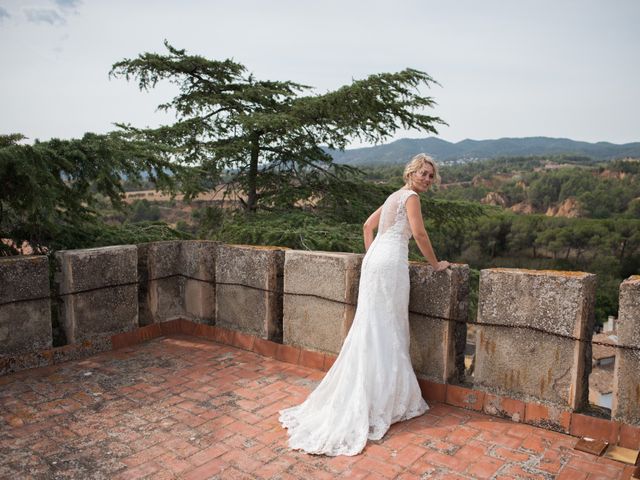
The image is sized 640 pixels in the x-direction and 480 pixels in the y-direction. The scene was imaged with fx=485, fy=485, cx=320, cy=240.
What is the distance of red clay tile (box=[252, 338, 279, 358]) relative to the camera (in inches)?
195

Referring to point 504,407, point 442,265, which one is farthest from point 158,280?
point 504,407

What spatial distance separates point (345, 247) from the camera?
9.20 metres

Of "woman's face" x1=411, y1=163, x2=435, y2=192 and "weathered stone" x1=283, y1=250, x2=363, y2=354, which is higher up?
"woman's face" x1=411, y1=163, x2=435, y2=192

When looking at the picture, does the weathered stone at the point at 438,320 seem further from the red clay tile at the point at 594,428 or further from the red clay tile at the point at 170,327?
the red clay tile at the point at 170,327

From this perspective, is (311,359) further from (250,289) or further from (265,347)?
(250,289)

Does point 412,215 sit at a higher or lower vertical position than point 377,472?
higher

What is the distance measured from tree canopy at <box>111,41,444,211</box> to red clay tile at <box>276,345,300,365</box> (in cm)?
730

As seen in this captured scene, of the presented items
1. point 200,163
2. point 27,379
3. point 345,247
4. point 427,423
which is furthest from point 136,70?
point 427,423

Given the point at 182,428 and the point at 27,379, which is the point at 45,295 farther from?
the point at 182,428

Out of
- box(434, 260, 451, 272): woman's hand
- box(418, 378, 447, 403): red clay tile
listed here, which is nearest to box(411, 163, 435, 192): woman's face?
box(434, 260, 451, 272): woman's hand

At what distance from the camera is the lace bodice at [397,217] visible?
3768 mm

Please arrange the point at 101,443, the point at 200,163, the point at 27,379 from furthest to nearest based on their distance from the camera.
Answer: the point at 200,163, the point at 27,379, the point at 101,443

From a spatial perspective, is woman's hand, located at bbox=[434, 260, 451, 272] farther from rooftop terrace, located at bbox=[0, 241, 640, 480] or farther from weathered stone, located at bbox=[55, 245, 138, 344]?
weathered stone, located at bbox=[55, 245, 138, 344]

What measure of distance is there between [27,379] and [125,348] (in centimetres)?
103
